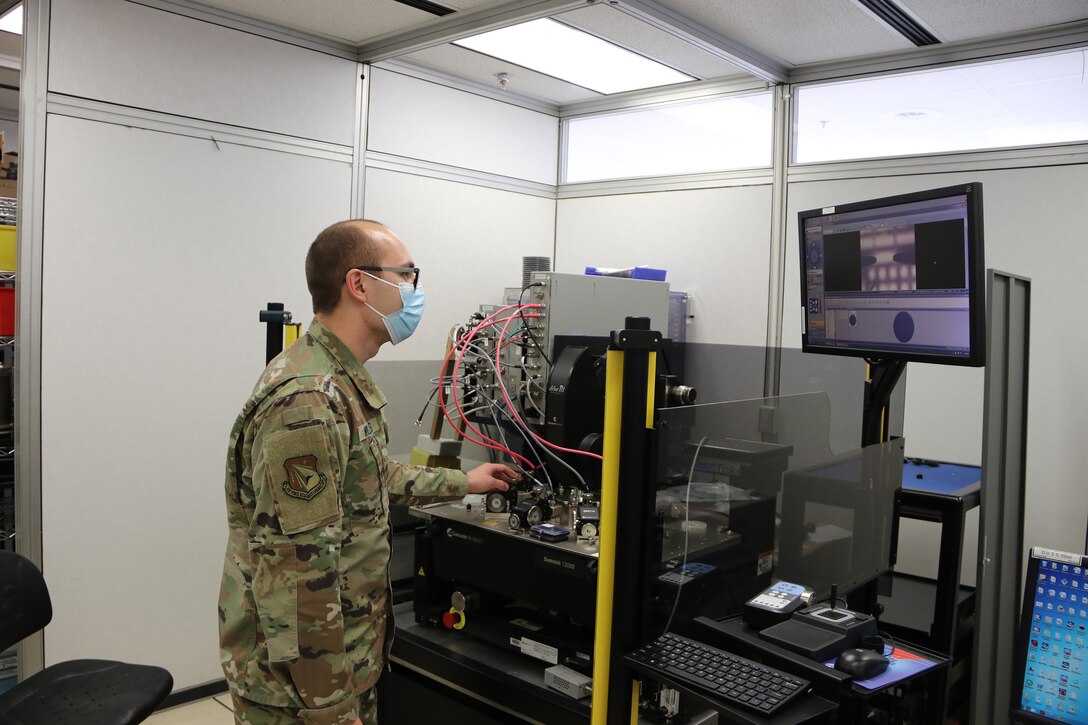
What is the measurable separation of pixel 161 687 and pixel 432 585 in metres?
0.80

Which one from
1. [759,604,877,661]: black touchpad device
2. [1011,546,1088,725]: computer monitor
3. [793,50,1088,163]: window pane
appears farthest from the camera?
[793,50,1088,163]: window pane

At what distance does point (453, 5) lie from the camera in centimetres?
293

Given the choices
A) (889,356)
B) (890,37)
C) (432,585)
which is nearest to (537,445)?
(432,585)

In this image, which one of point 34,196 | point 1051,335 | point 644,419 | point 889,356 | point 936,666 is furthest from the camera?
point 1051,335

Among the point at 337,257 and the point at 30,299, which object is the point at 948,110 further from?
the point at 30,299

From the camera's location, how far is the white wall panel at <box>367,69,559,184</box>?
3.65 metres

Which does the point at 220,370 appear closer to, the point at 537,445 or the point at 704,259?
the point at 537,445

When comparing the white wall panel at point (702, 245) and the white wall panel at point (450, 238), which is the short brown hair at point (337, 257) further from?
the white wall panel at point (702, 245)

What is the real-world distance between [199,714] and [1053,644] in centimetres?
278

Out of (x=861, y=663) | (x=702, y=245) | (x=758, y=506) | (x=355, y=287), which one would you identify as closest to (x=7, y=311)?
(x=355, y=287)

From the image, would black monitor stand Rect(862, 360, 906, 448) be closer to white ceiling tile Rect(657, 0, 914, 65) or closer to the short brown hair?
the short brown hair

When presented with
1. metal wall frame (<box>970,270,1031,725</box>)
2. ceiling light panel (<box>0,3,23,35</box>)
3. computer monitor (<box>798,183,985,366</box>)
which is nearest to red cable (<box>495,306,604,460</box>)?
computer monitor (<box>798,183,985,366</box>)

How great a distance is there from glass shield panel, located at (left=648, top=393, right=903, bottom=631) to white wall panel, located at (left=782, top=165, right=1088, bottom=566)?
1.15m

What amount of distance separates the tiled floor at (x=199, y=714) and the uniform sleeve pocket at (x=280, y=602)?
5.80 feet
